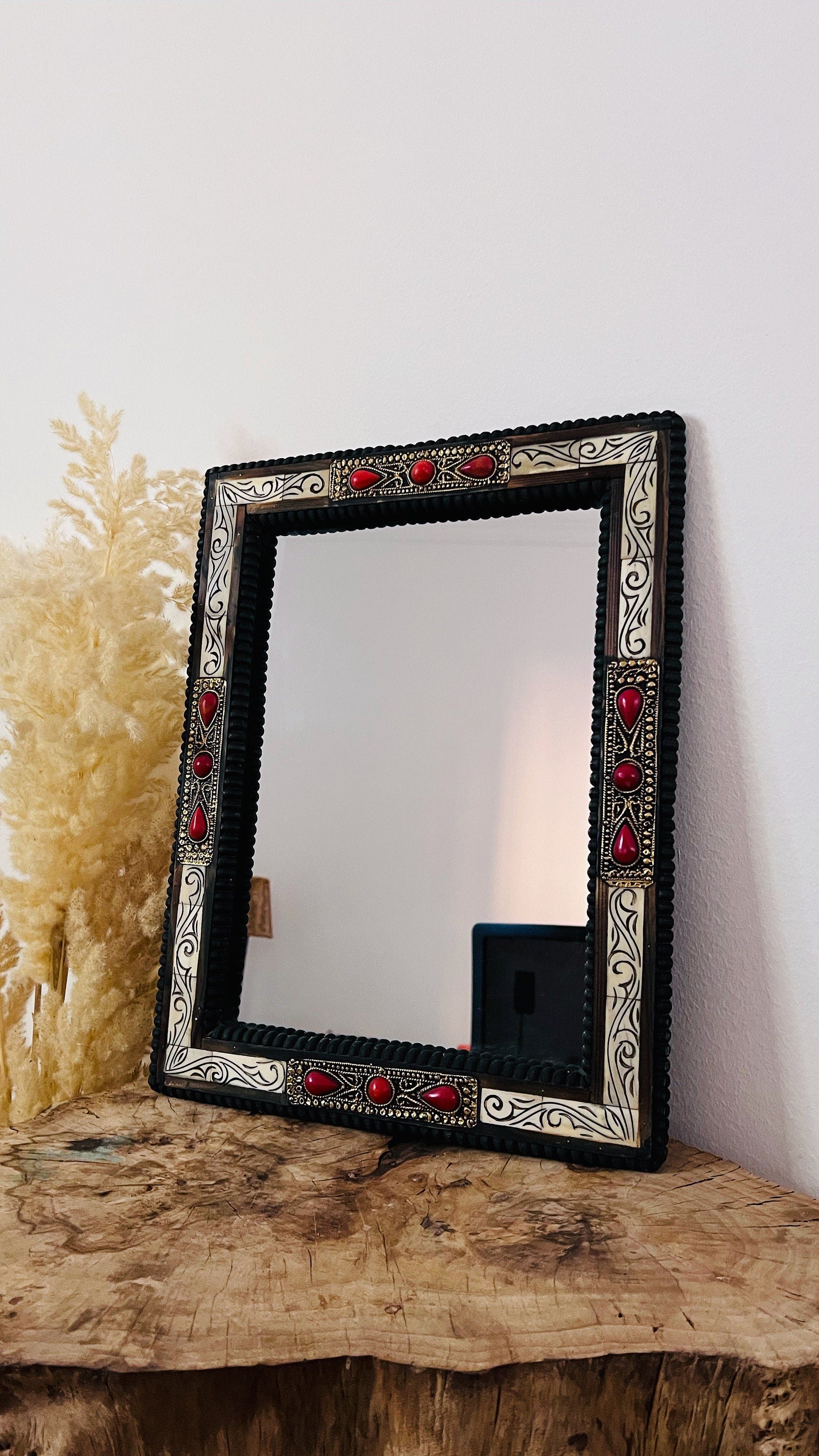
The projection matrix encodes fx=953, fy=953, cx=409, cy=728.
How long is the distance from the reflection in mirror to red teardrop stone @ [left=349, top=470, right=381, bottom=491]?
60 millimetres

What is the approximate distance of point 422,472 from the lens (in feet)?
3.80

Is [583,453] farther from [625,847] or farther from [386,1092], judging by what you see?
[386,1092]

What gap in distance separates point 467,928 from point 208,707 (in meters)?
0.44

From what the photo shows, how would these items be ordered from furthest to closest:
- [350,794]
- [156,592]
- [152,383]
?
[152,383]
[156,592]
[350,794]

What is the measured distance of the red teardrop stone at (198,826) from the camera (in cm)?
121

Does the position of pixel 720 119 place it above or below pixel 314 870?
above

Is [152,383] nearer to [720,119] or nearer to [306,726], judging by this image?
[306,726]

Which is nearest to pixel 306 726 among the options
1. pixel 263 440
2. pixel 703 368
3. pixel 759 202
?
pixel 263 440

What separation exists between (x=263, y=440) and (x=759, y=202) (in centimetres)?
72

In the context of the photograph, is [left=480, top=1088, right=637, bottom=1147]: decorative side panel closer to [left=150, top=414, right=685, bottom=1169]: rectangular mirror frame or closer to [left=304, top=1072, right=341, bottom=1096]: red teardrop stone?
[left=150, top=414, right=685, bottom=1169]: rectangular mirror frame

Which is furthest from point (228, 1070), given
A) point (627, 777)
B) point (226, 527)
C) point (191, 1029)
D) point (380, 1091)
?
point (226, 527)

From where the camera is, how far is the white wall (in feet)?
3.49

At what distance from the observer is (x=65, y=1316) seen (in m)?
0.69

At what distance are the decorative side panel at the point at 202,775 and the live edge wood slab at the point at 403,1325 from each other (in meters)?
0.43
